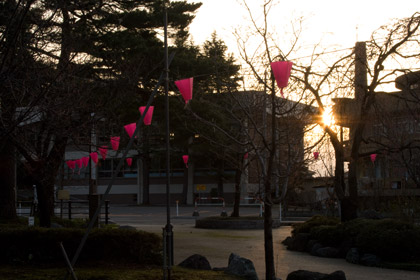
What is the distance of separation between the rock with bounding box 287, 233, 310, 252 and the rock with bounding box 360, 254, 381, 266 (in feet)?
9.48

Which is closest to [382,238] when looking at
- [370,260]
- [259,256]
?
[370,260]

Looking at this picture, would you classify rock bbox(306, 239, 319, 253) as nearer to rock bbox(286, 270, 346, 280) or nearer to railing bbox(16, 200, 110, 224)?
rock bbox(286, 270, 346, 280)

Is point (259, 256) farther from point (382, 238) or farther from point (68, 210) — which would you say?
point (68, 210)

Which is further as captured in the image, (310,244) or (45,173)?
(310,244)

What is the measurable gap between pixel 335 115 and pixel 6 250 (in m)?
10.2

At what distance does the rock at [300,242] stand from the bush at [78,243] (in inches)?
247

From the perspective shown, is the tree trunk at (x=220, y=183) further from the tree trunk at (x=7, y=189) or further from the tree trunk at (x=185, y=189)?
the tree trunk at (x=7, y=189)

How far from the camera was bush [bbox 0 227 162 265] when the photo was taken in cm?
1077

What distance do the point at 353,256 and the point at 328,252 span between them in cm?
124

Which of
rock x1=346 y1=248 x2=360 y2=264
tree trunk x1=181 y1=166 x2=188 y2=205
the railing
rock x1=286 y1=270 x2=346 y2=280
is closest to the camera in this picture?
rock x1=286 y1=270 x2=346 y2=280

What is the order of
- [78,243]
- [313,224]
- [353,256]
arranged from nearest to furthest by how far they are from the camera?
[78,243] < [353,256] < [313,224]

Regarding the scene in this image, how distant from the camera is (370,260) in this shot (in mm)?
12773

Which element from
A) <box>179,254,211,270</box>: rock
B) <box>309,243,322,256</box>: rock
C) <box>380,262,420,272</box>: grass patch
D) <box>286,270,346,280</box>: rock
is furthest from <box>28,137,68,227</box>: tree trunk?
<box>380,262,420,272</box>: grass patch

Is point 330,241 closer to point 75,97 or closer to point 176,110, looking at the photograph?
point 75,97
